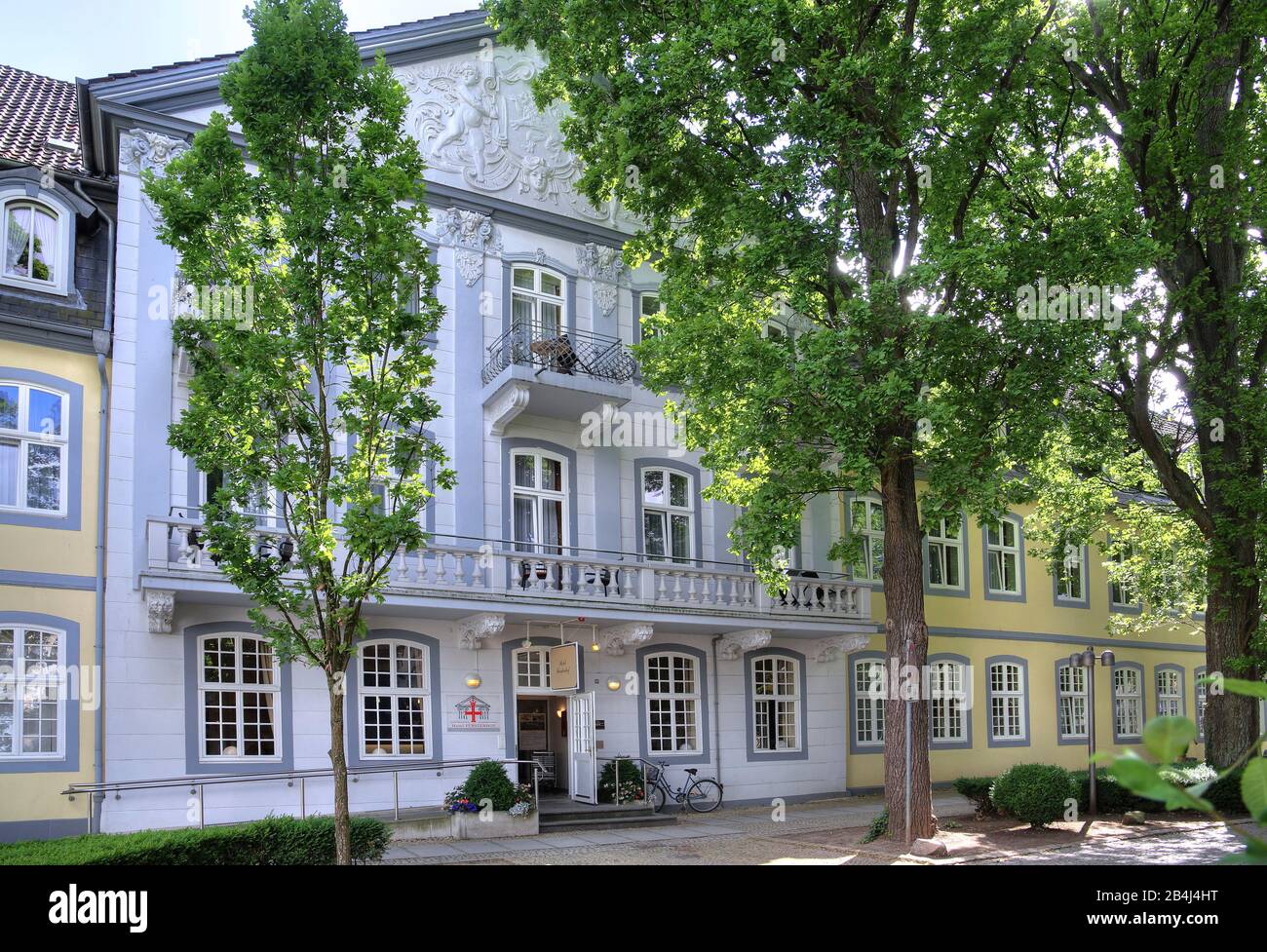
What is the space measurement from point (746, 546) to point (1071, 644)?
18.4 meters

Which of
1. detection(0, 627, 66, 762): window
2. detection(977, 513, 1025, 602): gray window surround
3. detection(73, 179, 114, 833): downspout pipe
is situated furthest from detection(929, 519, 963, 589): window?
detection(0, 627, 66, 762): window

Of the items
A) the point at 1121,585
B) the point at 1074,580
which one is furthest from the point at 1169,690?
the point at 1121,585

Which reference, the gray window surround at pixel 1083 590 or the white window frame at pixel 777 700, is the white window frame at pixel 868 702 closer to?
the white window frame at pixel 777 700

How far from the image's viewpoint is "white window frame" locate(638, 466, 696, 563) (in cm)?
2288

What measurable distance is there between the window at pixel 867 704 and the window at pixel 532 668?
8.09 m

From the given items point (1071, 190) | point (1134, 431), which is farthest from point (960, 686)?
point (1071, 190)

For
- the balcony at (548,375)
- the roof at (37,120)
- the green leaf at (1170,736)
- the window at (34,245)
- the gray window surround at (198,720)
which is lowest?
the gray window surround at (198,720)

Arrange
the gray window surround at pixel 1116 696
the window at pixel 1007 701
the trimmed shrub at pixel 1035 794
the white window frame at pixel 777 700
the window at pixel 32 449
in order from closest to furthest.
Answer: the window at pixel 32 449
the trimmed shrub at pixel 1035 794
the white window frame at pixel 777 700
the window at pixel 1007 701
the gray window surround at pixel 1116 696

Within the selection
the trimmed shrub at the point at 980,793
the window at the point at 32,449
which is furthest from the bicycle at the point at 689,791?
the window at the point at 32,449

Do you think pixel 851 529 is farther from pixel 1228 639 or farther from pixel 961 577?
pixel 1228 639

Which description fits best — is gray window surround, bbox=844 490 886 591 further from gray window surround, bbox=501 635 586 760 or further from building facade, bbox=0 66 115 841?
building facade, bbox=0 66 115 841

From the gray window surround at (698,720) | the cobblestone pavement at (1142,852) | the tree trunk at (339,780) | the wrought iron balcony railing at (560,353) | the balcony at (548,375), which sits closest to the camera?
the tree trunk at (339,780)

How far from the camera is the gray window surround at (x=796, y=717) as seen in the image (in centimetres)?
2356

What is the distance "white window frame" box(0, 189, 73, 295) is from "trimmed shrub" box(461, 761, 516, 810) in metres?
9.95
